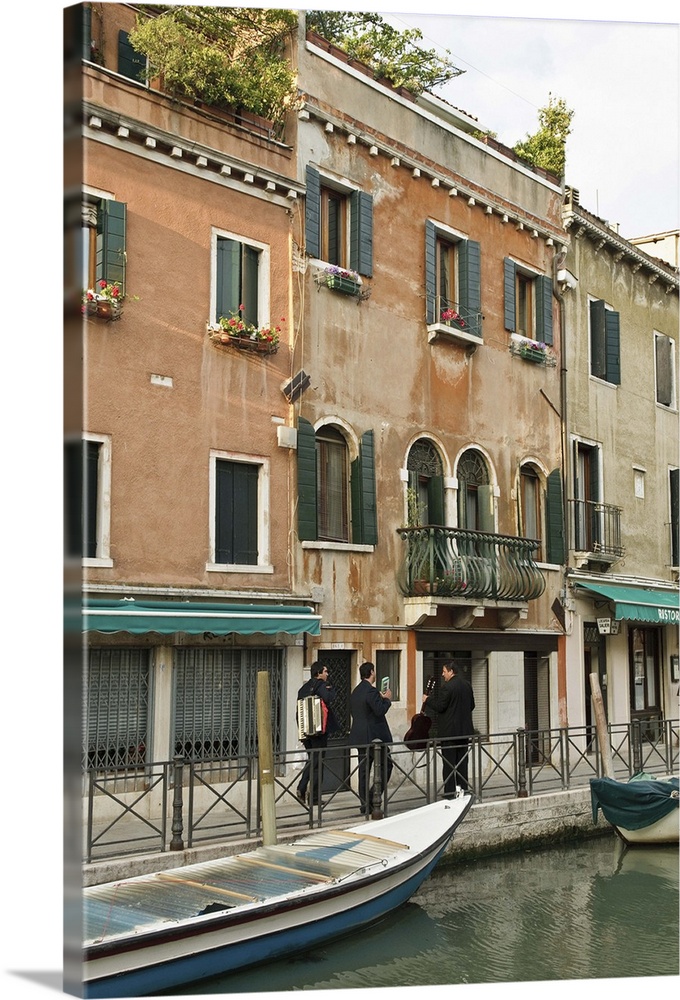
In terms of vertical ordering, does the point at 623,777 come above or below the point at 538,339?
below

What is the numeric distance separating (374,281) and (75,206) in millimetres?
6390

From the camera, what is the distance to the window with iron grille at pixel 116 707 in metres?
8.94

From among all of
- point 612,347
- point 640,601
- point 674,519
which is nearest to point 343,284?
point 612,347

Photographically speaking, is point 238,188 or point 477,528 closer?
point 238,188

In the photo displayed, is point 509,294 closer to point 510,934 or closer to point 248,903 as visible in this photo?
point 510,934

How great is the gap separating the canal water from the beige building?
376cm

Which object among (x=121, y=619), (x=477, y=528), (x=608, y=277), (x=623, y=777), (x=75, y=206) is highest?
(x=608, y=277)

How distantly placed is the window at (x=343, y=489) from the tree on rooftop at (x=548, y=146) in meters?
4.42

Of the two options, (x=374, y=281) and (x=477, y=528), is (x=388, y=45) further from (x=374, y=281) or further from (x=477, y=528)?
(x=477, y=528)

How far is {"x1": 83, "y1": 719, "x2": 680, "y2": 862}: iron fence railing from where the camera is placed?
8.21 m

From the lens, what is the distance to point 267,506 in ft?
34.2

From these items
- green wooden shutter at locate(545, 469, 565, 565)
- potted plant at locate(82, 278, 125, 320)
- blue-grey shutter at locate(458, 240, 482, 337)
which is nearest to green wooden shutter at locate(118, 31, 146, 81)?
potted plant at locate(82, 278, 125, 320)

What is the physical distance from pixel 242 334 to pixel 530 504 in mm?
4666

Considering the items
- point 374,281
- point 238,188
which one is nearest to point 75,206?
point 238,188
